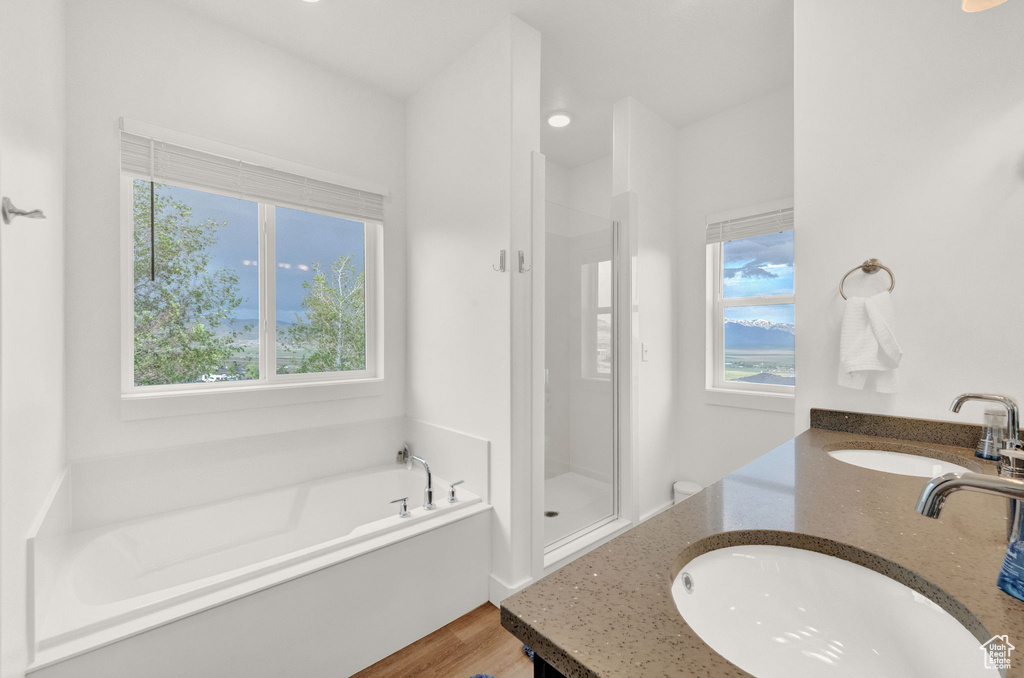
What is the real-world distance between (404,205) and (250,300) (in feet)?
3.38

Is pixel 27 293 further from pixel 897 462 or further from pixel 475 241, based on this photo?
pixel 897 462

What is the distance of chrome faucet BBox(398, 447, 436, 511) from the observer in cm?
200

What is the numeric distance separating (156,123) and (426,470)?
1.96 metres

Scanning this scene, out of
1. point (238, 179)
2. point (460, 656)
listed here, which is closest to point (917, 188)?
point (460, 656)

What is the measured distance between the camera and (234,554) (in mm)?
2023

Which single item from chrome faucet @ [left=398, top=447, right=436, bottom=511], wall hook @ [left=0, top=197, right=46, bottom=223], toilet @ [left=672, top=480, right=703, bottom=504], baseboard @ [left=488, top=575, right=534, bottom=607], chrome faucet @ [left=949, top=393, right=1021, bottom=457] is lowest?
baseboard @ [left=488, top=575, right=534, bottom=607]

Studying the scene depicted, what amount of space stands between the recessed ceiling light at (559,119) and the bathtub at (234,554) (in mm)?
2413

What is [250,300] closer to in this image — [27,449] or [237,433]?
[237,433]

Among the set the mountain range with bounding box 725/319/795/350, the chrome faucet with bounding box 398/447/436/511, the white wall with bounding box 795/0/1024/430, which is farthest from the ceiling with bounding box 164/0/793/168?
the chrome faucet with bounding box 398/447/436/511

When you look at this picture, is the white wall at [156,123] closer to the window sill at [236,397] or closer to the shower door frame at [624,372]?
the window sill at [236,397]

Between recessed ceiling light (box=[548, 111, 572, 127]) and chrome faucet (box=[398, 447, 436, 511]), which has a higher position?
recessed ceiling light (box=[548, 111, 572, 127])

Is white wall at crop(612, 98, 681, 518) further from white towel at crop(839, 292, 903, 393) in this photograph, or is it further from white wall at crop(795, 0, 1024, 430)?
white towel at crop(839, 292, 903, 393)

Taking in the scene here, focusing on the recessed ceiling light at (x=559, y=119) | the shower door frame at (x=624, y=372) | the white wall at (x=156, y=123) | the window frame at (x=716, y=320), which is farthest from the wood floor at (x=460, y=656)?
the recessed ceiling light at (x=559, y=119)

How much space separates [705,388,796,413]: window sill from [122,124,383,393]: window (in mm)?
2201
